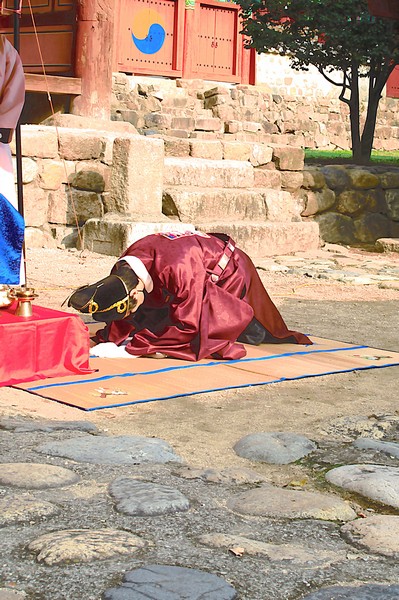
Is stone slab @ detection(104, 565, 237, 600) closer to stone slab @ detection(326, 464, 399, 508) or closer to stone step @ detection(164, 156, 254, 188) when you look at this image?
stone slab @ detection(326, 464, 399, 508)

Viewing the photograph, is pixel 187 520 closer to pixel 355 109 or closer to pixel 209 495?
pixel 209 495

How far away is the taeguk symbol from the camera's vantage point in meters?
16.8

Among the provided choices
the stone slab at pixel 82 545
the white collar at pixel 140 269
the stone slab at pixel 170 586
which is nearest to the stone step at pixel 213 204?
the white collar at pixel 140 269

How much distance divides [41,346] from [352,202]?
754 centimetres

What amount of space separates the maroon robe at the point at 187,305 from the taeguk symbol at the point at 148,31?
12.3 meters

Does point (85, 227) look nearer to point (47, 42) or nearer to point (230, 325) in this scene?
point (47, 42)

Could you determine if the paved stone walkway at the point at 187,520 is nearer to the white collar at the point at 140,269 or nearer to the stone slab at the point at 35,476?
the stone slab at the point at 35,476

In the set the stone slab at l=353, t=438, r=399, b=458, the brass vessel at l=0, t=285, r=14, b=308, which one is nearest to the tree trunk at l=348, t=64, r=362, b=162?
the brass vessel at l=0, t=285, r=14, b=308

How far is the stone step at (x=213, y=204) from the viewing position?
9.03 m

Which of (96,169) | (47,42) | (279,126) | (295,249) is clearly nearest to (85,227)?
(96,169)

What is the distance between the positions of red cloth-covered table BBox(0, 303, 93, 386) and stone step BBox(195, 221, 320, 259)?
4292mm

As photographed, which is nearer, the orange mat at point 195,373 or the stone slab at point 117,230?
the orange mat at point 195,373

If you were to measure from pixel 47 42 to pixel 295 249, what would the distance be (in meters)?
3.57

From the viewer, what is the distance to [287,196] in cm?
1009
